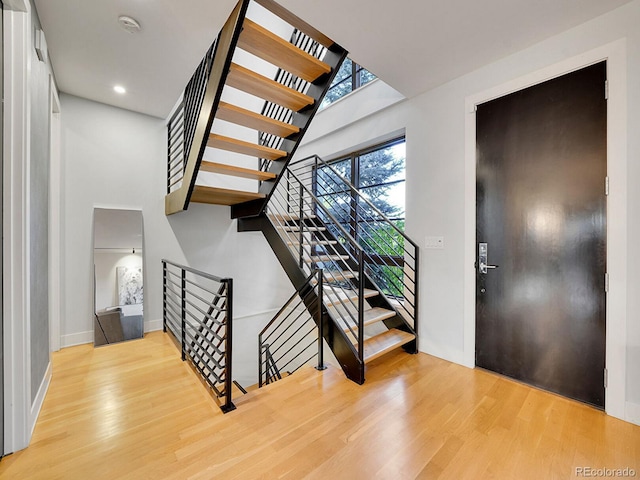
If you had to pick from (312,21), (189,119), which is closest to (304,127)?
(312,21)

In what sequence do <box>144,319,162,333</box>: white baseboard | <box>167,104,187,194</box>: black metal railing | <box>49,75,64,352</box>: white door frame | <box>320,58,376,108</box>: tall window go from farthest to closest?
<box>320,58,376,108</box>: tall window → <box>167,104,187,194</box>: black metal railing → <box>144,319,162,333</box>: white baseboard → <box>49,75,64,352</box>: white door frame

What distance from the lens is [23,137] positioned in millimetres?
1531

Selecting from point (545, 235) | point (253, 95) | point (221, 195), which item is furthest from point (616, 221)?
point (221, 195)

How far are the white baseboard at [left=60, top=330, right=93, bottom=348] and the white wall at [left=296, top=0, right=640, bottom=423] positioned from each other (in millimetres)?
3700

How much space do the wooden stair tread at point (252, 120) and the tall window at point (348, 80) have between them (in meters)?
1.95

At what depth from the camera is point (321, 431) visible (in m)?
1.66

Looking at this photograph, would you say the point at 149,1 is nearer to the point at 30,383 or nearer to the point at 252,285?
the point at 30,383

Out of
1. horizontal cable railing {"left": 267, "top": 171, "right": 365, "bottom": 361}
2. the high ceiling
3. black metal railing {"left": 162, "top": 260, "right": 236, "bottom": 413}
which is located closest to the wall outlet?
horizontal cable railing {"left": 267, "top": 171, "right": 365, "bottom": 361}

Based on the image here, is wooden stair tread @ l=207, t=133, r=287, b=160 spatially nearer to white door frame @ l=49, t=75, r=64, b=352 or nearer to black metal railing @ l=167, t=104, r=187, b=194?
black metal railing @ l=167, t=104, r=187, b=194

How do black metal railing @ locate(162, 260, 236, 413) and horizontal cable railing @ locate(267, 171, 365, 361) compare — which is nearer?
black metal railing @ locate(162, 260, 236, 413)

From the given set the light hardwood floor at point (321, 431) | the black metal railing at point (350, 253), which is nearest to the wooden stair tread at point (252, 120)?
the black metal railing at point (350, 253)

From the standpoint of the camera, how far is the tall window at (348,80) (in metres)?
4.09

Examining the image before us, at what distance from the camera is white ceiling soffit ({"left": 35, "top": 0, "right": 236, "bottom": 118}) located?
1.93 metres

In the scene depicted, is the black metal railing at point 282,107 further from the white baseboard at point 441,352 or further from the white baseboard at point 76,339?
the white baseboard at point 76,339
